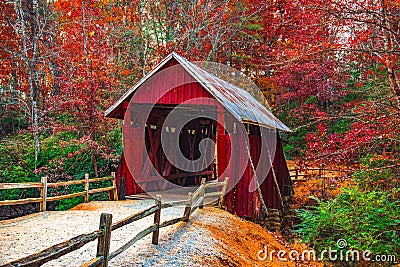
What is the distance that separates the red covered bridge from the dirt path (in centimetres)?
127

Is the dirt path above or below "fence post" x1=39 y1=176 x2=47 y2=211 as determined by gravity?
below

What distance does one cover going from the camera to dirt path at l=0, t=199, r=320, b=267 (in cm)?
511

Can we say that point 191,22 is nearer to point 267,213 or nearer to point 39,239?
point 267,213

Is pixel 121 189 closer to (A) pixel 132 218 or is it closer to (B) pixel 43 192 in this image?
(B) pixel 43 192

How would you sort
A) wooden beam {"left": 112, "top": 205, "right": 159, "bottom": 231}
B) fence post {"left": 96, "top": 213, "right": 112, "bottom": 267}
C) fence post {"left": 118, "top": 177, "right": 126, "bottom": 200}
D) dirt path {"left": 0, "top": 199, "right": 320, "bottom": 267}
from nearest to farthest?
1. fence post {"left": 96, "top": 213, "right": 112, "bottom": 267}
2. wooden beam {"left": 112, "top": 205, "right": 159, "bottom": 231}
3. dirt path {"left": 0, "top": 199, "right": 320, "bottom": 267}
4. fence post {"left": 118, "top": 177, "right": 126, "bottom": 200}

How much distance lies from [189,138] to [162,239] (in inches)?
316

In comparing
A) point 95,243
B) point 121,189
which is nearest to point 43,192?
point 121,189

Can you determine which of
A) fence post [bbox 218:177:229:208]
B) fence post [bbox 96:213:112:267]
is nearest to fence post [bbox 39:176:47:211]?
fence post [bbox 218:177:229:208]

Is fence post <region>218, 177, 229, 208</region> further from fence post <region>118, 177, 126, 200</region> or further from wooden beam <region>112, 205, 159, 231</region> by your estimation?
wooden beam <region>112, 205, 159, 231</region>

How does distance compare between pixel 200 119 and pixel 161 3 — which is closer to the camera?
pixel 200 119

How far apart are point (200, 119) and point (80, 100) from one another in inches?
185

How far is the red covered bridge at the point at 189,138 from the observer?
29.4ft

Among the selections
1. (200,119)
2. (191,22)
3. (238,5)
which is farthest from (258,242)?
(238,5)

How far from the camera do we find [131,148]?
1016 cm
